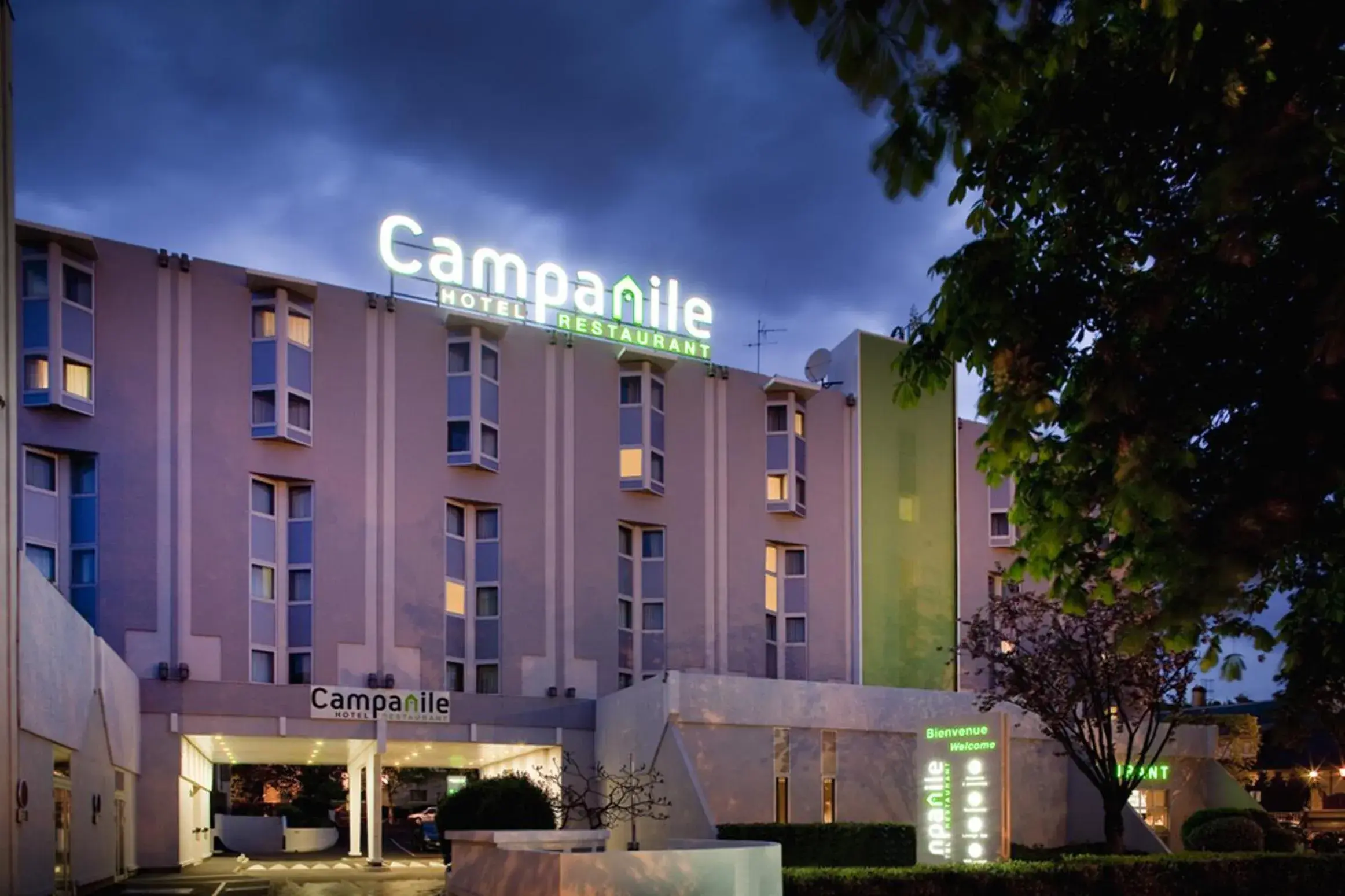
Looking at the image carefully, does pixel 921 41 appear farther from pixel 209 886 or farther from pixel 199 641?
pixel 199 641

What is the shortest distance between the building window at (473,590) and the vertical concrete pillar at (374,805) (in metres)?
3.44

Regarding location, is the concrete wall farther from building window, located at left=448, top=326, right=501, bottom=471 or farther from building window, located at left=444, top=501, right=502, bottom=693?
building window, located at left=448, top=326, right=501, bottom=471

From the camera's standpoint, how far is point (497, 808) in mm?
26094

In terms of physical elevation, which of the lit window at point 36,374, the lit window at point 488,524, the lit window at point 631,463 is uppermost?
→ the lit window at point 36,374

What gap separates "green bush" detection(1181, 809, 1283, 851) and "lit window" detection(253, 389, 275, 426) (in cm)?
2515

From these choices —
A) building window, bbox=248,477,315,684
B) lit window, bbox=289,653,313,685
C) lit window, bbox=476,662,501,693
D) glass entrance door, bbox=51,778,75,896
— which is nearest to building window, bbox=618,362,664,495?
lit window, bbox=476,662,501,693

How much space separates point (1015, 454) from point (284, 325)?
29033 mm

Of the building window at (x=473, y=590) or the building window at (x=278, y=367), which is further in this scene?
the building window at (x=473, y=590)

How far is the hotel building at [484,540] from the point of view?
3180 cm

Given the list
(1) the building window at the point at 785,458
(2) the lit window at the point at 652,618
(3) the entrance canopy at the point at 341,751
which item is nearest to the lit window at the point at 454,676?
(3) the entrance canopy at the point at 341,751

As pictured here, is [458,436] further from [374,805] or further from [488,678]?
[374,805]

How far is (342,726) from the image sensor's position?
3469cm

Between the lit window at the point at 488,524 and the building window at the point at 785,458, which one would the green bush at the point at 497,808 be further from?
the building window at the point at 785,458

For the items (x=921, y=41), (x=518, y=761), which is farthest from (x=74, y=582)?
(x=921, y=41)
